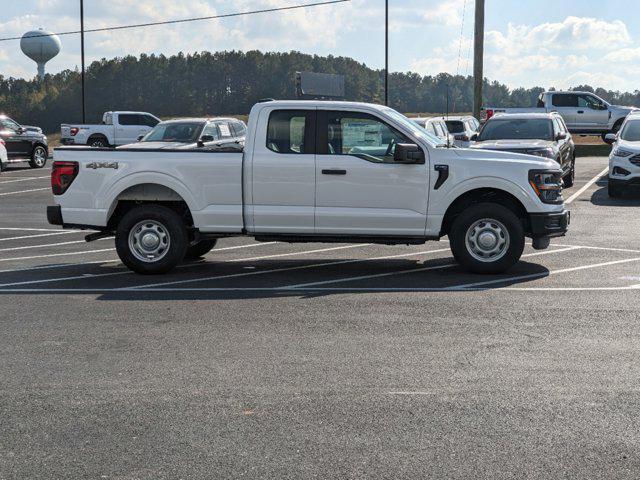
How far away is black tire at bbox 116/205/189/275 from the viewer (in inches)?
448

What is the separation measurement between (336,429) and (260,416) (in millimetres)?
509

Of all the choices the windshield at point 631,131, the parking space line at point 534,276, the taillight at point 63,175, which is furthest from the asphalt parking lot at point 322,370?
the windshield at point 631,131

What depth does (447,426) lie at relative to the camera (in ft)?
18.1

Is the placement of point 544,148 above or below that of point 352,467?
above

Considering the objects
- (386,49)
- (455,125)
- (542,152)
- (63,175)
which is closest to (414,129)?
(63,175)

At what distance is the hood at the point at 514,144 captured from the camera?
726 inches

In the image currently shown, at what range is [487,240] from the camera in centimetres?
1118

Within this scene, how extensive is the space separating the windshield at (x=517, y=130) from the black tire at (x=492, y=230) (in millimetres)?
9481

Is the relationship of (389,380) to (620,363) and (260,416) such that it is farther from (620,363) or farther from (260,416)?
(620,363)

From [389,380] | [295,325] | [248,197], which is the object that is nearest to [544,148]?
[248,197]

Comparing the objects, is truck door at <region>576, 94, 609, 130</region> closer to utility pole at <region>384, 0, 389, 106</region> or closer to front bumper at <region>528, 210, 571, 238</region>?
utility pole at <region>384, 0, 389, 106</region>

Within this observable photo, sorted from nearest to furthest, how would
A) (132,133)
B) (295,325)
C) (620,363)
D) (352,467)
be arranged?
(352,467) < (620,363) < (295,325) < (132,133)

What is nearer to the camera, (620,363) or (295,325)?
(620,363)

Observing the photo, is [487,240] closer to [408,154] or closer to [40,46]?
[408,154]
